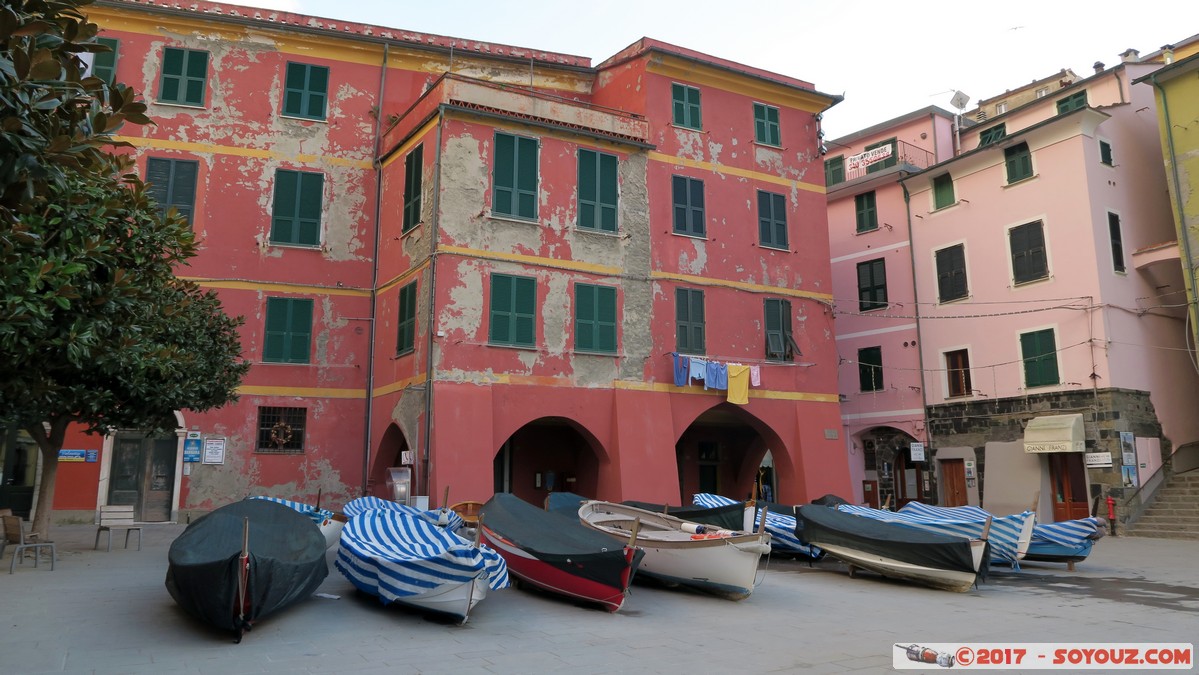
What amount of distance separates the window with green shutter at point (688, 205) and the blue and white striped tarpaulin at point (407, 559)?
12.8 m

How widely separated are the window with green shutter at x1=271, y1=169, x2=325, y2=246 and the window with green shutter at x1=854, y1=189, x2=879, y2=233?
19.0 metres

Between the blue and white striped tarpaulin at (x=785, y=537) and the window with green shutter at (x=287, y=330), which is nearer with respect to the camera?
the blue and white striped tarpaulin at (x=785, y=537)

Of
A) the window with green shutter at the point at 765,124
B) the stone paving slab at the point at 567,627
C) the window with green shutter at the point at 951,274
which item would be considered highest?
the window with green shutter at the point at 765,124

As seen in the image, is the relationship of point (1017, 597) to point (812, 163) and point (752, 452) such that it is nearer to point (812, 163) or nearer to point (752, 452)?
point (752, 452)

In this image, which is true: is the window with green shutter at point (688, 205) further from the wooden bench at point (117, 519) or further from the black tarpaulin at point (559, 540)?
the wooden bench at point (117, 519)

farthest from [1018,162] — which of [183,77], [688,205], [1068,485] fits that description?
[183,77]

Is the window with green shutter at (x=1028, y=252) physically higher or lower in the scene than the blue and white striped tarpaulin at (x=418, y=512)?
higher

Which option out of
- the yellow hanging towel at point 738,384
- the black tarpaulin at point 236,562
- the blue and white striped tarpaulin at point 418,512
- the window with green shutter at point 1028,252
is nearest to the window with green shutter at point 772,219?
the yellow hanging towel at point 738,384

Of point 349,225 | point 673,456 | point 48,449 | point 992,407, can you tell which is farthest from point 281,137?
point 992,407

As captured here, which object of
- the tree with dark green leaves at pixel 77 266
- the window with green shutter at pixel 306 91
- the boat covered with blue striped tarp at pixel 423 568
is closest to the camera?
the tree with dark green leaves at pixel 77 266

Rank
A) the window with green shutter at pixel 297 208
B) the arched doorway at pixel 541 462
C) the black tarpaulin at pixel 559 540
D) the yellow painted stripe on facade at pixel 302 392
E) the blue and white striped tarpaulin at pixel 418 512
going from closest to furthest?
the black tarpaulin at pixel 559 540
the blue and white striped tarpaulin at pixel 418 512
the yellow painted stripe on facade at pixel 302 392
the window with green shutter at pixel 297 208
the arched doorway at pixel 541 462

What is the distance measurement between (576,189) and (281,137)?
8018 millimetres

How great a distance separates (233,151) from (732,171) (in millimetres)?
13241

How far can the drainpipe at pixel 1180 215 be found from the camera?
23922mm
